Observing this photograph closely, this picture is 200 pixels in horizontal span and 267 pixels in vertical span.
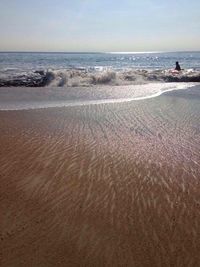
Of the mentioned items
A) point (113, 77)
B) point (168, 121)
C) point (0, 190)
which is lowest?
point (113, 77)

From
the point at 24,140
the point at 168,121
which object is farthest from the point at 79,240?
the point at 168,121

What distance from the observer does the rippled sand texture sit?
15.4 ft

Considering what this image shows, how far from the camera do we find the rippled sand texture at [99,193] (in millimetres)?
4707

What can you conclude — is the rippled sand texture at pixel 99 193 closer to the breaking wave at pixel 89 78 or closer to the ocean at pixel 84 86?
the ocean at pixel 84 86

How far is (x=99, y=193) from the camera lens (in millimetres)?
6375

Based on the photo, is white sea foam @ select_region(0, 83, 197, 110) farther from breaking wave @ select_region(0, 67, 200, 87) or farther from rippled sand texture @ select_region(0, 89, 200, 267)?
breaking wave @ select_region(0, 67, 200, 87)

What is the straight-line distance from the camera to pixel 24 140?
31.2ft

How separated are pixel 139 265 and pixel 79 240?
89 cm

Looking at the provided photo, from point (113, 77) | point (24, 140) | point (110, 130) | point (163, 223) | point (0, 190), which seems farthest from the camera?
point (113, 77)

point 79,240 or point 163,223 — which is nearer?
point 79,240

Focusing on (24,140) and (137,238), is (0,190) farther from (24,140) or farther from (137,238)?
(24,140)

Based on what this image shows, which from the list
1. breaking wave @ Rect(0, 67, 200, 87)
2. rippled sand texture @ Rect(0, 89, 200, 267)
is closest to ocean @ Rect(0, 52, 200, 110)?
breaking wave @ Rect(0, 67, 200, 87)

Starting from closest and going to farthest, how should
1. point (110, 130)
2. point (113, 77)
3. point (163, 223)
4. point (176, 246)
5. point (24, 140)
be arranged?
point (176, 246) → point (163, 223) → point (24, 140) → point (110, 130) → point (113, 77)

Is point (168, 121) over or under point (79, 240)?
under
